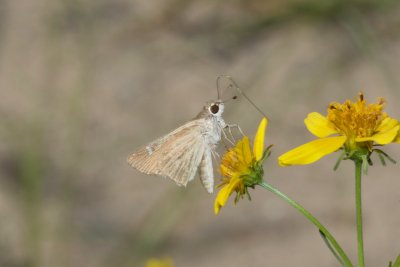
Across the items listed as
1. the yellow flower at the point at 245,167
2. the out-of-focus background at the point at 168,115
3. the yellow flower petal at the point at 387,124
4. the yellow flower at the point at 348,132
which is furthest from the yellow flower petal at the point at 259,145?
the out-of-focus background at the point at 168,115

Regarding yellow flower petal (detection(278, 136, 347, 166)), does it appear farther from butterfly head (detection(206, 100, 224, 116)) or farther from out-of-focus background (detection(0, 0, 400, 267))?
out-of-focus background (detection(0, 0, 400, 267))

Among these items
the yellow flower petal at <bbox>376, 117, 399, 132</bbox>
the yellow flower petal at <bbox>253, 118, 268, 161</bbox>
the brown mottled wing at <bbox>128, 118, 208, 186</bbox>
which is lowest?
the yellow flower petal at <bbox>376, 117, 399, 132</bbox>

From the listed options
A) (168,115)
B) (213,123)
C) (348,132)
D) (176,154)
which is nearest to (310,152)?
(348,132)

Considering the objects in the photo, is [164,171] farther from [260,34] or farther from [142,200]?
[260,34]

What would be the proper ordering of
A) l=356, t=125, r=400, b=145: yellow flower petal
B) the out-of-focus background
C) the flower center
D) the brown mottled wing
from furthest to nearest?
the out-of-focus background, the brown mottled wing, the flower center, l=356, t=125, r=400, b=145: yellow flower petal

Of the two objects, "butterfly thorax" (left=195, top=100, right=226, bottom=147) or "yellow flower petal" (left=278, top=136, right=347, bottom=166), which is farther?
"butterfly thorax" (left=195, top=100, right=226, bottom=147)

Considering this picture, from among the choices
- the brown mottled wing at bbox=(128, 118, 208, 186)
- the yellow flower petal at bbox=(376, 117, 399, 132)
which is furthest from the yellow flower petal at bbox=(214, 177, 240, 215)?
the yellow flower petal at bbox=(376, 117, 399, 132)

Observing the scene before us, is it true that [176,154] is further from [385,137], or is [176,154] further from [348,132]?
[385,137]

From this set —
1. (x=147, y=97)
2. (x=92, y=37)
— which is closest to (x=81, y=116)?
(x=147, y=97)

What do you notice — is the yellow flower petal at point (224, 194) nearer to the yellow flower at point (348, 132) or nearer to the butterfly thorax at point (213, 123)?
the yellow flower at point (348, 132)
